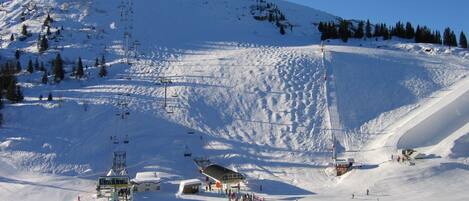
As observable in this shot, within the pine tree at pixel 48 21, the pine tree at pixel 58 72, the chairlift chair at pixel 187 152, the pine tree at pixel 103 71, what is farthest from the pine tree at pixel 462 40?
the pine tree at pixel 48 21

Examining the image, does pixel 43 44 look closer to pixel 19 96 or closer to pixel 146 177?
pixel 19 96

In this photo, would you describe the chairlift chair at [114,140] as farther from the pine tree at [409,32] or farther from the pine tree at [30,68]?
the pine tree at [409,32]

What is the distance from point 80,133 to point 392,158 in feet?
78.2

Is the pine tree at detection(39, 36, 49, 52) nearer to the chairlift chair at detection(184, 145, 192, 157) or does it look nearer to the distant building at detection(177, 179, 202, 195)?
the chairlift chair at detection(184, 145, 192, 157)

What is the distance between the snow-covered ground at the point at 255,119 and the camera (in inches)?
1558

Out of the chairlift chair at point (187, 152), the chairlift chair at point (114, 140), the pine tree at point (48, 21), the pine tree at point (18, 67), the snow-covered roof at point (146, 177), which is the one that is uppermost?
the pine tree at point (48, 21)

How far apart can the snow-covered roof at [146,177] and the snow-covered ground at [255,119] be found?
967 millimetres

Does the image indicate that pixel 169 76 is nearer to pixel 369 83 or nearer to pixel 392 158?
pixel 369 83

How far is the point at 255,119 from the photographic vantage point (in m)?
51.4

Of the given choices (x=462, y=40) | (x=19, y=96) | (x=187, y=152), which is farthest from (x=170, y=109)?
(x=462, y=40)

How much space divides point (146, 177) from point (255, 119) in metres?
14.1

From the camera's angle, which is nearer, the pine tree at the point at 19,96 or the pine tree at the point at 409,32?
the pine tree at the point at 19,96

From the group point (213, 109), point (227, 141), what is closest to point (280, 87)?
point (213, 109)

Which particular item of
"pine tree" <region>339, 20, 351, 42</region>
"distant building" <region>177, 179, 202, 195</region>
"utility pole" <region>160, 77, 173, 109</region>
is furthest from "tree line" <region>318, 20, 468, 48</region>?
"distant building" <region>177, 179, 202, 195</region>
